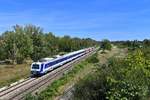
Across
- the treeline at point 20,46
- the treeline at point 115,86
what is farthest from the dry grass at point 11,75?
the treeline at point 115,86

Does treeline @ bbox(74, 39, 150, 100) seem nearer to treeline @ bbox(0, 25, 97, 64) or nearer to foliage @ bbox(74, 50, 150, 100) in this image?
foliage @ bbox(74, 50, 150, 100)

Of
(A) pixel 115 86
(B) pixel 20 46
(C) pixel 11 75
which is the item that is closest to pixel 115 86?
(A) pixel 115 86

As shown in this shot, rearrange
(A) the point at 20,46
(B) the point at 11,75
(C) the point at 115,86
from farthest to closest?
(A) the point at 20,46
(B) the point at 11,75
(C) the point at 115,86

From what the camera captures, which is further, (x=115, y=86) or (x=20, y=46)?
(x=20, y=46)

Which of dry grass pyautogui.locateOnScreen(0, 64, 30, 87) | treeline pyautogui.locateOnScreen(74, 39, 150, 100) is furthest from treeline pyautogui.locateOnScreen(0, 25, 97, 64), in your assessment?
treeline pyautogui.locateOnScreen(74, 39, 150, 100)

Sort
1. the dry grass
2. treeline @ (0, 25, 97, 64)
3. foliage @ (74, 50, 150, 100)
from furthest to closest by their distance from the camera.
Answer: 1. treeline @ (0, 25, 97, 64)
2. the dry grass
3. foliage @ (74, 50, 150, 100)

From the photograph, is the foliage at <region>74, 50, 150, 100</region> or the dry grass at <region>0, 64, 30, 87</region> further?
the dry grass at <region>0, 64, 30, 87</region>

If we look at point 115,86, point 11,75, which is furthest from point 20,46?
point 115,86

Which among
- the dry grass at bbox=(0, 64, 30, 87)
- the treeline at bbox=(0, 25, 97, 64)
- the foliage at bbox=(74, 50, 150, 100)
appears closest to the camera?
the foliage at bbox=(74, 50, 150, 100)

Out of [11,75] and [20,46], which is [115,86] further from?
[20,46]

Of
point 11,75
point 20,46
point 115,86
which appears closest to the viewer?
point 115,86

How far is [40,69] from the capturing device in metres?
51.8

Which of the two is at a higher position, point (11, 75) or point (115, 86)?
point (115, 86)

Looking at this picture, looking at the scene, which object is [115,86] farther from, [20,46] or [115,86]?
[20,46]
